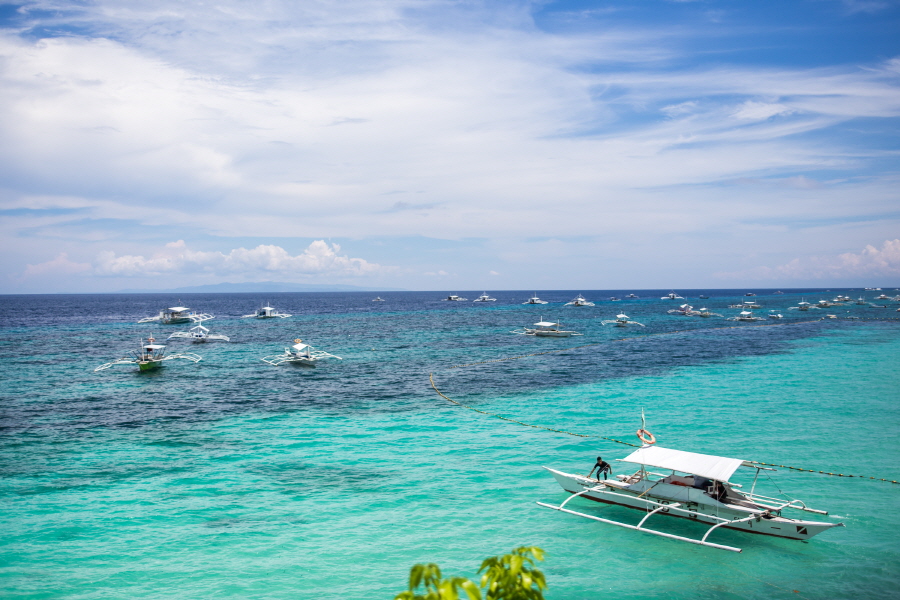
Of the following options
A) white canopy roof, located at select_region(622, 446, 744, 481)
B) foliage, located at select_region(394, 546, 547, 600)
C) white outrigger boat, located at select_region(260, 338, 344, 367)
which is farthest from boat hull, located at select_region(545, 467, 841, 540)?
white outrigger boat, located at select_region(260, 338, 344, 367)

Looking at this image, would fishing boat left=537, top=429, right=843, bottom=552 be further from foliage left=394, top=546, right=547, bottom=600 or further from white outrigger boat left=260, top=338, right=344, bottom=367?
white outrigger boat left=260, top=338, right=344, bottom=367

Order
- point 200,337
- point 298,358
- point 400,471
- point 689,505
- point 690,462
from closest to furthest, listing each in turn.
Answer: point 689,505, point 690,462, point 400,471, point 298,358, point 200,337

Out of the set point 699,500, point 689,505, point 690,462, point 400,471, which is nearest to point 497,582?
point 690,462

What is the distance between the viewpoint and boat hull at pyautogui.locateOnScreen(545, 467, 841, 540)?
2198 centimetres

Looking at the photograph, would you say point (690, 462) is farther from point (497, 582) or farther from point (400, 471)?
point (497, 582)

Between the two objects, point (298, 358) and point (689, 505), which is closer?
point (689, 505)

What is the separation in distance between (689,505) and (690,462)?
181cm

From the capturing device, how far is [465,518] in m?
25.8

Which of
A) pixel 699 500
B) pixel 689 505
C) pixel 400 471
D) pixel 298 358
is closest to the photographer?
pixel 699 500

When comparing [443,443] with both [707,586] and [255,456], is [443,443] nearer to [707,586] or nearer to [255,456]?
[255,456]

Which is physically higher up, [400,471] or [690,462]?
[690,462]

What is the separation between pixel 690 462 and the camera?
2358 cm

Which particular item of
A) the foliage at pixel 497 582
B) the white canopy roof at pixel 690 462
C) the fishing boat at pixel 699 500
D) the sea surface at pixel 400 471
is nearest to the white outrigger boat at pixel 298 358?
the sea surface at pixel 400 471

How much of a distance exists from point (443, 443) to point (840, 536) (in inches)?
881
